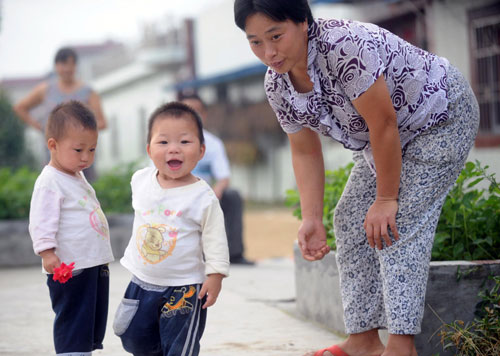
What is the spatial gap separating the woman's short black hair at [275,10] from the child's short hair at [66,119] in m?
0.83

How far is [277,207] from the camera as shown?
19.0 meters

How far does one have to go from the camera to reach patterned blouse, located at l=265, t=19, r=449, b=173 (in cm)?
276

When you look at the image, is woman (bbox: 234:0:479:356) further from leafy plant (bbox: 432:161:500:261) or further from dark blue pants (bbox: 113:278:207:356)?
dark blue pants (bbox: 113:278:207:356)

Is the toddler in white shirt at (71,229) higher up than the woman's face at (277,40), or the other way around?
the woman's face at (277,40)

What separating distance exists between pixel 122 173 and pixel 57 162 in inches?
189

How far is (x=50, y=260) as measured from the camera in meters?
3.00

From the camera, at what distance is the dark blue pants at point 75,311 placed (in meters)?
3.12

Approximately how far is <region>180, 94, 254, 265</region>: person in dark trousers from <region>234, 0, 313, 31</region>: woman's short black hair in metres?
3.83

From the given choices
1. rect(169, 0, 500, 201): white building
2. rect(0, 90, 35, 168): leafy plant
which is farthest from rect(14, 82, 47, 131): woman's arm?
rect(0, 90, 35, 168): leafy plant

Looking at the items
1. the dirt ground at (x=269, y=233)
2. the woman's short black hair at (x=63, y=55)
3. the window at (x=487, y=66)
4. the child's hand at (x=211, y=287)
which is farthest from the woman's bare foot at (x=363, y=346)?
the window at (x=487, y=66)

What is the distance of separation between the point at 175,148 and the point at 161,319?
680mm

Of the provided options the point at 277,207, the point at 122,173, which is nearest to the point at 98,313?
the point at 122,173

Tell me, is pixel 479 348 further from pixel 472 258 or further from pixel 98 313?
pixel 98 313

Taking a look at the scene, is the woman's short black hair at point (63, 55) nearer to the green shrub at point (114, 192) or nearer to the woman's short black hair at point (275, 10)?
the green shrub at point (114, 192)
